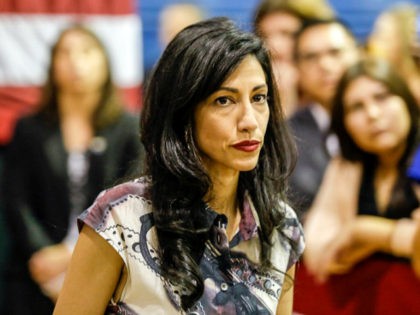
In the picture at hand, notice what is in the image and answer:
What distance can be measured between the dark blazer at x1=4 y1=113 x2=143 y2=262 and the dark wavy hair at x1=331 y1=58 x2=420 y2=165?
95 centimetres

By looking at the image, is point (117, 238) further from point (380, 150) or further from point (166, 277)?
point (380, 150)

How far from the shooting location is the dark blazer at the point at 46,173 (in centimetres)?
405

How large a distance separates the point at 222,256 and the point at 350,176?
1.47 m

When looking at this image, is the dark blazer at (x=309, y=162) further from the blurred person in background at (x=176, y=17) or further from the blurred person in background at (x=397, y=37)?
the blurred person in background at (x=176, y=17)

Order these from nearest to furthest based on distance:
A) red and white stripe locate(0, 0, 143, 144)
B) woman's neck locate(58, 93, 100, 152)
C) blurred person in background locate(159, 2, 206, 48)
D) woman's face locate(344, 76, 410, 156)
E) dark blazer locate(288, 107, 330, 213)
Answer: woman's face locate(344, 76, 410, 156), dark blazer locate(288, 107, 330, 213), woman's neck locate(58, 93, 100, 152), red and white stripe locate(0, 0, 143, 144), blurred person in background locate(159, 2, 206, 48)

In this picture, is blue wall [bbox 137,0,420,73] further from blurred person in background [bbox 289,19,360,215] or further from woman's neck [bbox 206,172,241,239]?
woman's neck [bbox 206,172,241,239]

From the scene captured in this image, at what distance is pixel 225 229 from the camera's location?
2.08m

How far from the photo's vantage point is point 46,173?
4.08 meters

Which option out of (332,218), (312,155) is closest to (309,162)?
(312,155)

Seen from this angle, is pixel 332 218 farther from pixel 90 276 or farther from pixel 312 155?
pixel 90 276

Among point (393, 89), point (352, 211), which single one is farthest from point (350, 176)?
point (393, 89)

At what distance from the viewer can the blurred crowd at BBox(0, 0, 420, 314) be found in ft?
10.7

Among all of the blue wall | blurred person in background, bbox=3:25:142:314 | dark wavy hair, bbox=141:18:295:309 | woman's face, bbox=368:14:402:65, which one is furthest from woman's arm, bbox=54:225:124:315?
the blue wall

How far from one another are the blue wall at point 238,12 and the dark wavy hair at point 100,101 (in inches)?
16.9
